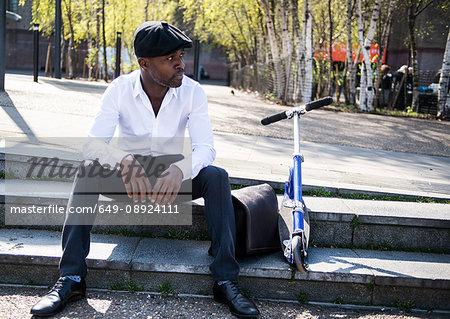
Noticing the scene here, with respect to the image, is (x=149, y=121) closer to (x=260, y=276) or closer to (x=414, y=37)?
(x=260, y=276)

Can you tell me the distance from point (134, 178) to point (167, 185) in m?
0.23

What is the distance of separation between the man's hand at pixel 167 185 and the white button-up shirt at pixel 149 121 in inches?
4.9

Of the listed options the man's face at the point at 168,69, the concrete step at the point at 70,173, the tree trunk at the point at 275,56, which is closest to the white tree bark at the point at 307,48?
the tree trunk at the point at 275,56

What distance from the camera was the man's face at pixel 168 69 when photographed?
3.50 meters

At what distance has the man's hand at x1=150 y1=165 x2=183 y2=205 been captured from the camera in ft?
11.0

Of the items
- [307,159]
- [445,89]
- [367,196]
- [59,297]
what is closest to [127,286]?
[59,297]

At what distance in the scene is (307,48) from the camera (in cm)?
1536

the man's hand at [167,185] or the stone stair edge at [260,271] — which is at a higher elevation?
the man's hand at [167,185]

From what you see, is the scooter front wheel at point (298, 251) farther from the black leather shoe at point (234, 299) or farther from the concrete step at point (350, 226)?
the concrete step at point (350, 226)

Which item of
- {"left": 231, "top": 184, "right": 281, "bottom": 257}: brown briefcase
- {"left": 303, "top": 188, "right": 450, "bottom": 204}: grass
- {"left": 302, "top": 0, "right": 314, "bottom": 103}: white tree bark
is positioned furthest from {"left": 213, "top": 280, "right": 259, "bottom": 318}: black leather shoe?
{"left": 302, "top": 0, "right": 314, "bottom": 103}: white tree bark

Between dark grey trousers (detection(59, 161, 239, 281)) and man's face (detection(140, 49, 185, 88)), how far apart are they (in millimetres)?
688

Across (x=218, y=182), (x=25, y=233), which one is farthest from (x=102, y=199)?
(x=218, y=182)

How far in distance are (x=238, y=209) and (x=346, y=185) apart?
5.38 feet

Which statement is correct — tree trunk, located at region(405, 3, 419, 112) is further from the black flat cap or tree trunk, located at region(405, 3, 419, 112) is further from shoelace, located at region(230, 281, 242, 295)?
shoelace, located at region(230, 281, 242, 295)
